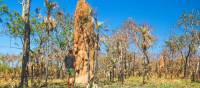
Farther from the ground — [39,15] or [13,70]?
[39,15]

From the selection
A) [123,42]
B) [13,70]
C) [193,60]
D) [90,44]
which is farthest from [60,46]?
[193,60]

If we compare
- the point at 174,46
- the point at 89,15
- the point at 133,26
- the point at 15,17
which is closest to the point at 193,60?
the point at 174,46

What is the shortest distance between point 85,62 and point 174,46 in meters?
38.6

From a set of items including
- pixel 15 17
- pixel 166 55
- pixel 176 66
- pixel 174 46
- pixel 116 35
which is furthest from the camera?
pixel 176 66

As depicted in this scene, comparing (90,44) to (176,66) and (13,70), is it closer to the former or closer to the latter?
(13,70)

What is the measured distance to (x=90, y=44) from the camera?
64.6 meters

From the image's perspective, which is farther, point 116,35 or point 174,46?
point 174,46

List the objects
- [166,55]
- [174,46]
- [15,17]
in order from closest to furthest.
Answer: [15,17] → [174,46] → [166,55]

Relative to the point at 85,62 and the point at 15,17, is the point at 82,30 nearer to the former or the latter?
the point at 85,62

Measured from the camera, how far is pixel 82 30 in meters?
61.4

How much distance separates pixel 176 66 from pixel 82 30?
59.0 m

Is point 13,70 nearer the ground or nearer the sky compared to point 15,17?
nearer the ground

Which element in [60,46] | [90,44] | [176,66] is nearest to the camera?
[90,44]

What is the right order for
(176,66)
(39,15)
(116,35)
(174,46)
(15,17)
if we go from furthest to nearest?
1. (176,66)
2. (174,46)
3. (116,35)
4. (39,15)
5. (15,17)
